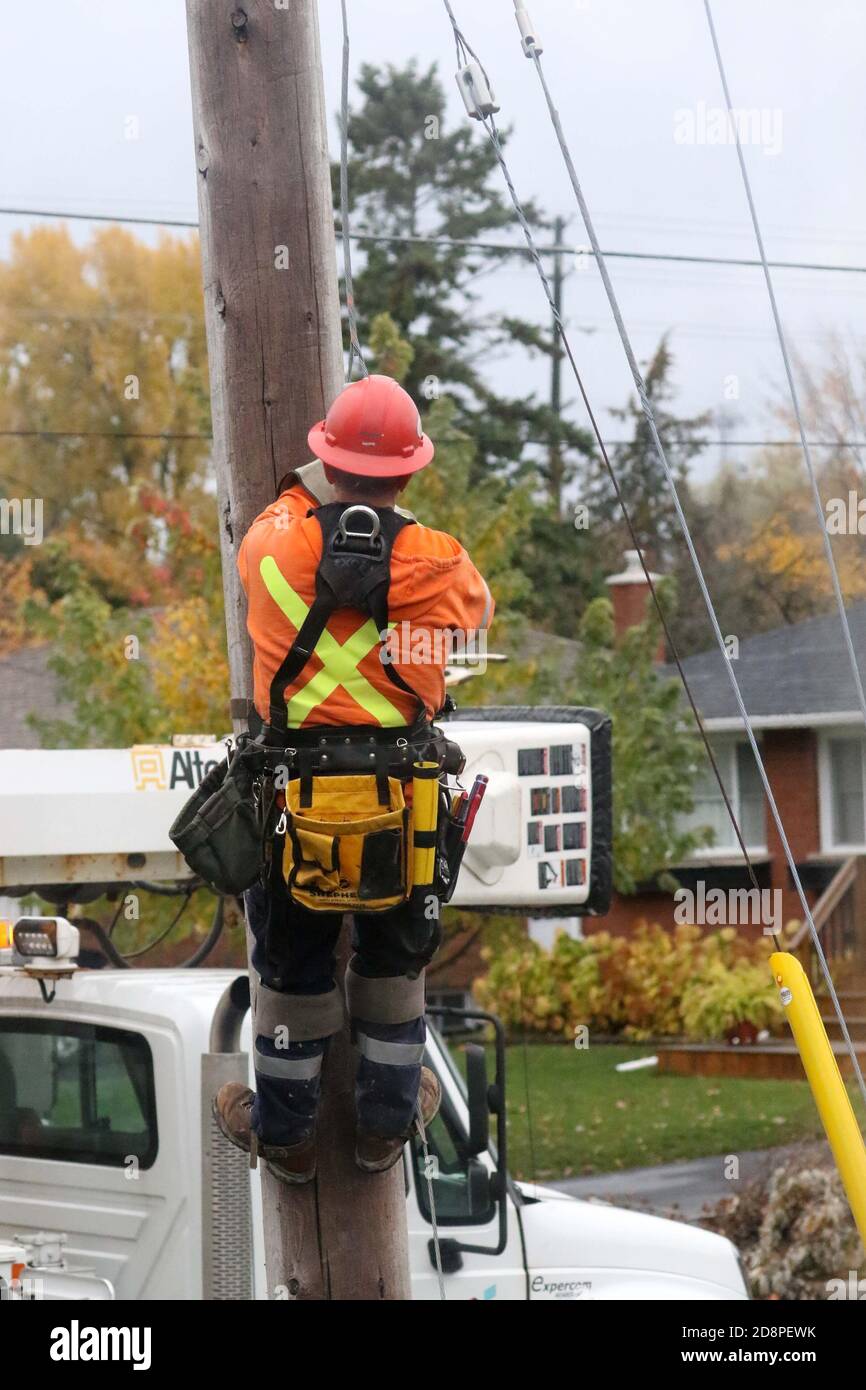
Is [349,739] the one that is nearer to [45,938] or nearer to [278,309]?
[278,309]

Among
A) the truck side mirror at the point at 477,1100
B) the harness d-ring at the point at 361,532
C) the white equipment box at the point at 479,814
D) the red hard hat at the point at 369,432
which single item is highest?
the red hard hat at the point at 369,432

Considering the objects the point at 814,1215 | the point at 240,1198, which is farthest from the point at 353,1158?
the point at 814,1215

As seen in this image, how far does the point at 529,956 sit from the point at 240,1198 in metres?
15.5

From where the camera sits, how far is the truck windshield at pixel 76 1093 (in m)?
5.89

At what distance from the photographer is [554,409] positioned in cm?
3734

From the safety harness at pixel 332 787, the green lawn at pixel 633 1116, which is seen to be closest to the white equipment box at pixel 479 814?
the safety harness at pixel 332 787

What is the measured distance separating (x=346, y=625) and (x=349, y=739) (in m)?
0.24

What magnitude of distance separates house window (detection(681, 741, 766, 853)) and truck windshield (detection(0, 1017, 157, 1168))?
1941 cm

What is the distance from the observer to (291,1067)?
12.9 feet

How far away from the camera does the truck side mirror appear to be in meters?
5.73

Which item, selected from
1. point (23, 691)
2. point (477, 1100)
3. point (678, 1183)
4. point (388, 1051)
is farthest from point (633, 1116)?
point (388, 1051)

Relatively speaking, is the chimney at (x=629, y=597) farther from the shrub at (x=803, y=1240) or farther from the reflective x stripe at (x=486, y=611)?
the reflective x stripe at (x=486, y=611)

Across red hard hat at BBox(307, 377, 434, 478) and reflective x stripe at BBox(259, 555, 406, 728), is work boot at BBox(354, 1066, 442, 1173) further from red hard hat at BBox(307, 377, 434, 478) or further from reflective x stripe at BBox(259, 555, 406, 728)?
red hard hat at BBox(307, 377, 434, 478)

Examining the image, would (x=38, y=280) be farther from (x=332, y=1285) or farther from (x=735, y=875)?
(x=332, y=1285)
